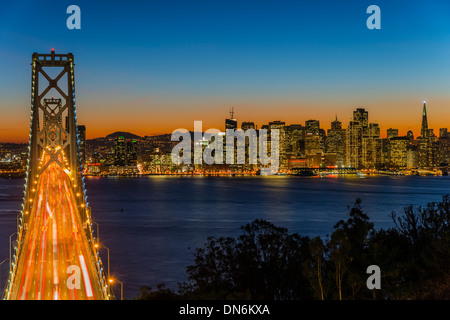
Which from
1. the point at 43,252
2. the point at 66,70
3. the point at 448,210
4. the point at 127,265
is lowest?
the point at 127,265

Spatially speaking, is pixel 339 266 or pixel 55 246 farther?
pixel 55 246

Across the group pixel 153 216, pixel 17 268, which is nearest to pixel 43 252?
pixel 17 268

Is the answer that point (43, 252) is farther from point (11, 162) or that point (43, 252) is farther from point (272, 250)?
point (11, 162)

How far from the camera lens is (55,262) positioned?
1444 centimetres

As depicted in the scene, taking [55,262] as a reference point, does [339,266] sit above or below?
above

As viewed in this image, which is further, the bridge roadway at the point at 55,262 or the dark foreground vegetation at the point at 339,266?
the bridge roadway at the point at 55,262

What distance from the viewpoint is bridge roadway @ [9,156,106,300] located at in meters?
11.5

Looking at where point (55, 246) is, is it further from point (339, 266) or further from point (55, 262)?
point (339, 266)

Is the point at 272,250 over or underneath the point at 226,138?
underneath

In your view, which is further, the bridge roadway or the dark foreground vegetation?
the bridge roadway

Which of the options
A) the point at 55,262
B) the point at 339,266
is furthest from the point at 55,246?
the point at 339,266

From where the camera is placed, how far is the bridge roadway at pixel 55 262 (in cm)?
1148

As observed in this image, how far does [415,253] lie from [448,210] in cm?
225

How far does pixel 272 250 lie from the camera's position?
1312 cm
